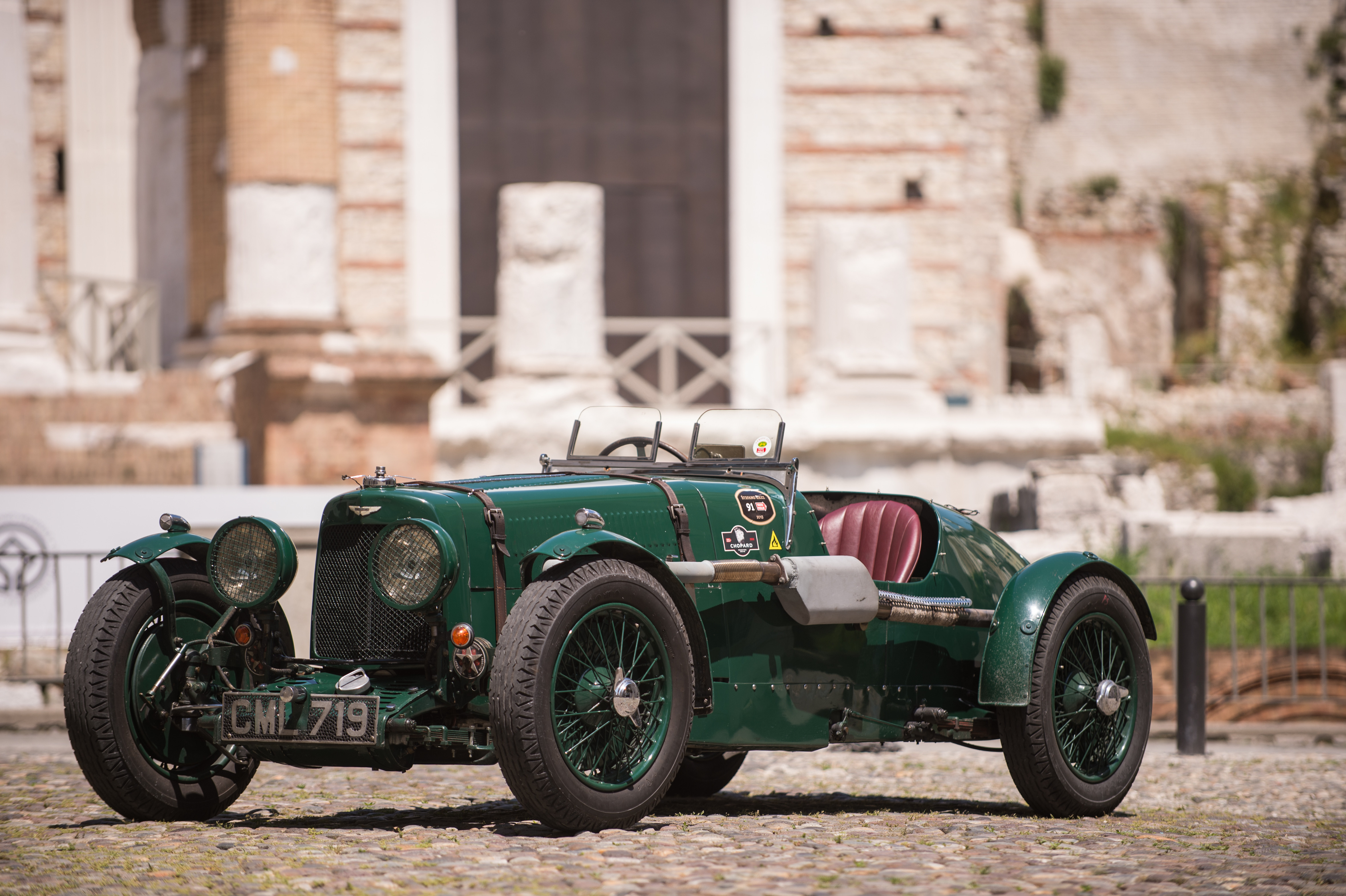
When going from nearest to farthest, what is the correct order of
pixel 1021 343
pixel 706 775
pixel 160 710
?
pixel 160 710
pixel 706 775
pixel 1021 343

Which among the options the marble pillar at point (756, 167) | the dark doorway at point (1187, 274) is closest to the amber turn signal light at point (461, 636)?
the marble pillar at point (756, 167)

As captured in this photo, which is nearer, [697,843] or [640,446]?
[697,843]

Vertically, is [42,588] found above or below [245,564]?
below

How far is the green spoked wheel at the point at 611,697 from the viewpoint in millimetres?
5117

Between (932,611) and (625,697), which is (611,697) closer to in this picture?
(625,697)

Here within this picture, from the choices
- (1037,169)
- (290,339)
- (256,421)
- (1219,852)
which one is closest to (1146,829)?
(1219,852)

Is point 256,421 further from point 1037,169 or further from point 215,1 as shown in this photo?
point 1037,169

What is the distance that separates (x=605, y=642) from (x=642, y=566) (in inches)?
11.6

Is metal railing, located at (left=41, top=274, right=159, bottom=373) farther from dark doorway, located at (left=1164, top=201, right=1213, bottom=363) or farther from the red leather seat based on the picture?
dark doorway, located at (left=1164, top=201, right=1213, bottom=363)

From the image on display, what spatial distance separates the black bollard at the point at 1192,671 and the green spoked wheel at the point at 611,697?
4332mm

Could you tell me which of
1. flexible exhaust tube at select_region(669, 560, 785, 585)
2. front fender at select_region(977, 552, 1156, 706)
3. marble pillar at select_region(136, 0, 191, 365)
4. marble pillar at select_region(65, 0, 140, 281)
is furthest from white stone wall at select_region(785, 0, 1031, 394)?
flexible exhaust tube at select_region(669, 560, 785, 585)

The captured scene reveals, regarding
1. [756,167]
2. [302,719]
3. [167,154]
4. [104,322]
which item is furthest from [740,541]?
[104,322]

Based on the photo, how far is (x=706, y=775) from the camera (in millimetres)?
6852

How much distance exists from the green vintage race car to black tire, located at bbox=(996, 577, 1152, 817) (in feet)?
0.04
